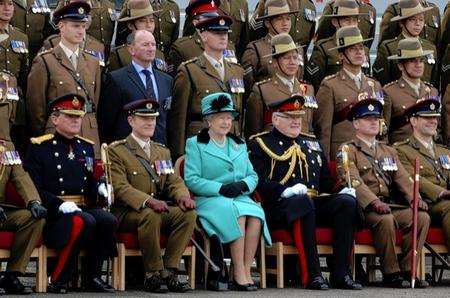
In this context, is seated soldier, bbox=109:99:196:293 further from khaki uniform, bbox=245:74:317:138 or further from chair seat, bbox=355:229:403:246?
chair seat, bbox=355:229:403:246

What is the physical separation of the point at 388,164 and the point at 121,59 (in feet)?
8.88

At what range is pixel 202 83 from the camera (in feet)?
49.4

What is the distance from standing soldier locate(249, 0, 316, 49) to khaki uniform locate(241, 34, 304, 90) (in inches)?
32.4

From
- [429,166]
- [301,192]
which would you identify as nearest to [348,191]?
[301,192]

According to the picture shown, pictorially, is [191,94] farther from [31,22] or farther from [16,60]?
[31,22]

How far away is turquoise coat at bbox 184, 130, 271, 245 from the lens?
1379cm

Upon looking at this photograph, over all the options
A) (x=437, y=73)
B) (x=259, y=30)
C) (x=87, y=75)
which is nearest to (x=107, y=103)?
(x=87, y=75)

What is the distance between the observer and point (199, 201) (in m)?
14.0

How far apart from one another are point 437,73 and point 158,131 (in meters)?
4.17

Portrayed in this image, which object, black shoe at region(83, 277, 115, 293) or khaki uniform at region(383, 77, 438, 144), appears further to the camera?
khaki uniform at region(383, 77, 438, 144)

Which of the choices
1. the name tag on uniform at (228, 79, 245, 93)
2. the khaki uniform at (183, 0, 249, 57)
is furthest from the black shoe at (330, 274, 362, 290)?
the khaki uniform at (183, 0, 249, 57)

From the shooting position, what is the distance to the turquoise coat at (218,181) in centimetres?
1379

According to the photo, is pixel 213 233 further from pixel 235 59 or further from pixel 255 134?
pixel 235 59

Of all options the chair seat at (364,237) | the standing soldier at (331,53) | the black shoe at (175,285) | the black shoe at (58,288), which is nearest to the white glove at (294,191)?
the chair seat at (364,237)
